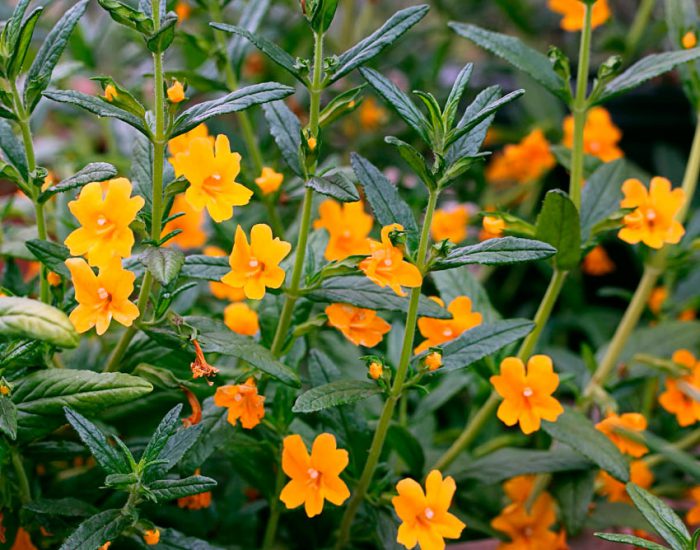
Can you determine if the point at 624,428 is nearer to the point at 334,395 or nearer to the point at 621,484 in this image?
the point at 621,484

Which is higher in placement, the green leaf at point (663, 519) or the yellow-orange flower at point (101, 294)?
the yellow-orange flower at point (101, 294)

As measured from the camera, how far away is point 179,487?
0.75 metres

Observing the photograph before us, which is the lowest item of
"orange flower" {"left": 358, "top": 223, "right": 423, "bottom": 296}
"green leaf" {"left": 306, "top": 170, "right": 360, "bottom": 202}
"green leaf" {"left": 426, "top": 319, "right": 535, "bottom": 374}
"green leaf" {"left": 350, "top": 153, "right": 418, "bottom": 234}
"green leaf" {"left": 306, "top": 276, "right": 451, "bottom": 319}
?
"green leaf" {"left": 426, "top": 319, "right": 535, "bottom": 374}

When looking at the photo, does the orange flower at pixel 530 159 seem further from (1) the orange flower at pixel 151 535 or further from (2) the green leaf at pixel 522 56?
(1) the orange flower at pixel 151 535

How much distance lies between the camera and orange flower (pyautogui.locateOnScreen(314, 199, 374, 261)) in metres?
1.04

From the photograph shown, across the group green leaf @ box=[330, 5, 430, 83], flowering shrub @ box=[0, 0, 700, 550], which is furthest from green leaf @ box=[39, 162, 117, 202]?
green leaf @ box=[330, 5, 430, 83]

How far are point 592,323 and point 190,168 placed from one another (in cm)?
103

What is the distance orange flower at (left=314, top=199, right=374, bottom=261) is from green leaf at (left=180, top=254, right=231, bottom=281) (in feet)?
0.72

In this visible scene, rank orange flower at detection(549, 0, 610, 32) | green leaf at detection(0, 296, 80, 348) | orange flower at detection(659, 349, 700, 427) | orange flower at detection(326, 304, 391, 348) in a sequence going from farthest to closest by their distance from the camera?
orange flower at detection(549, 0, 610, 32) → orange flower at detection(659, 349, 700, 427) → orange flower at detection(326, 304, 391, 348) → green leaf at detection(0, 296, 80, 348)

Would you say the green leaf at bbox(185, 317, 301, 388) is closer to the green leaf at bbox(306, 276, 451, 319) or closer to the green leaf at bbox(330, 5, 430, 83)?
the green leaf at bbox(306, 276, 451, 319)

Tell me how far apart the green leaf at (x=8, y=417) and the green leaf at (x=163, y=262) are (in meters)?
0.17

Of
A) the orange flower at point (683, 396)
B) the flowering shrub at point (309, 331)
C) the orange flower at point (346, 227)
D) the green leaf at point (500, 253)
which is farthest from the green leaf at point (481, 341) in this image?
the orange flower at point (683, 396)

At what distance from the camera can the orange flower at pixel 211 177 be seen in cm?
75

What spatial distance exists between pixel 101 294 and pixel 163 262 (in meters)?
0.06
